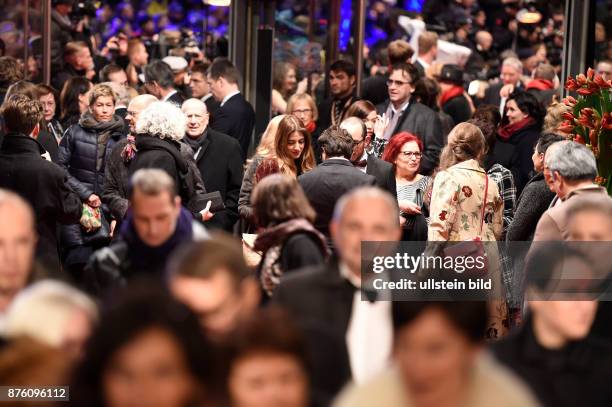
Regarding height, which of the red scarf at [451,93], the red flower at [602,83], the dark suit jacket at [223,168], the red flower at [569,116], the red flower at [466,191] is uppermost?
the red flower at [602,83]

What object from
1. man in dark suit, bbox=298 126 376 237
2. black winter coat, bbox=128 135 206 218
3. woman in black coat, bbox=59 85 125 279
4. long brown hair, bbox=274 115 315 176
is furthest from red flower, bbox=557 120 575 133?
woman in black coat, bbox=59 85 125 279

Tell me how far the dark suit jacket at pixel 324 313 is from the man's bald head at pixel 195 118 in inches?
170

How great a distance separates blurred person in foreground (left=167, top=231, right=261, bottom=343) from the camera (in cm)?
368

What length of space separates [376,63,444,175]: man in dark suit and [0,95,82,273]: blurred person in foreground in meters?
2.92

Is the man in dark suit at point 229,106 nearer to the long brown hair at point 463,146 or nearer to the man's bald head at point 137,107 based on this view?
the man's bald head at point 137,107

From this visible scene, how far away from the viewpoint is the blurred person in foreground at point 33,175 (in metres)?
7.45

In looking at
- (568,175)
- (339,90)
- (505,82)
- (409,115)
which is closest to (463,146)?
(568,175)

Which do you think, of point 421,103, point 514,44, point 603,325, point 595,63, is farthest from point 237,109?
point 514,44

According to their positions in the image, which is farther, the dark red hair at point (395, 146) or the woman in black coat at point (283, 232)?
the dark red hair at point (395, 146)

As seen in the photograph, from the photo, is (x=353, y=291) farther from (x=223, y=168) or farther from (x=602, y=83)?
(x=223, y=168)

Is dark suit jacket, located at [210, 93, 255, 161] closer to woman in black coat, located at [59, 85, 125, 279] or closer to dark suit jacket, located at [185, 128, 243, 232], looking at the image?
dark suit jacket, located at [185, 128, 243, 232]

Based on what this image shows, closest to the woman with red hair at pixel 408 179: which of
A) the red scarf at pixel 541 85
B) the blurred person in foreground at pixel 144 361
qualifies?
the red scarf at pixel 541 85

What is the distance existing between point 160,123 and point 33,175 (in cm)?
78

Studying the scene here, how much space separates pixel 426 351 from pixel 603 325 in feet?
6.19
